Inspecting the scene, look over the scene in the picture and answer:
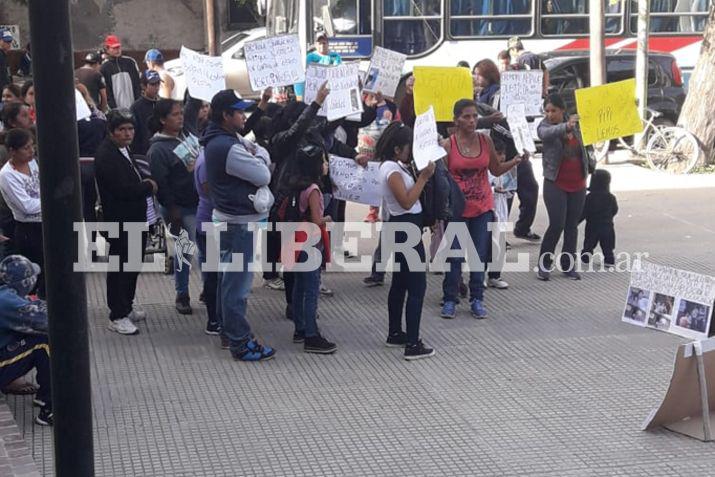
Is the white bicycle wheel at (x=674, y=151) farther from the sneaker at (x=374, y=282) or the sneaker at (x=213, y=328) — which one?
the sneaker at (x=213, y=328)

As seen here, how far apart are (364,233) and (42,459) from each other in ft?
19.5

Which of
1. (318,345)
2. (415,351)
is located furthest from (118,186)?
(415,351)

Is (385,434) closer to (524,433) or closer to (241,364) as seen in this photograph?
(524,433)

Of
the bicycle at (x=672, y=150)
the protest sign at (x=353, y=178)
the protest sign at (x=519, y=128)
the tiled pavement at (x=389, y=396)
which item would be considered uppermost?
the protest sign at (x=519, y=128)

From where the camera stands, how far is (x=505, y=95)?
31.2ft

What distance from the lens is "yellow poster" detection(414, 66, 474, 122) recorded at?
362 inches

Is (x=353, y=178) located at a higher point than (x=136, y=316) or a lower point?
higher

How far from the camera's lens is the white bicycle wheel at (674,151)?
15.0 metres

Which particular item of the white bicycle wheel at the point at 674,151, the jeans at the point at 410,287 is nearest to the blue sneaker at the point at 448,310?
the jeans at the point at 410,287

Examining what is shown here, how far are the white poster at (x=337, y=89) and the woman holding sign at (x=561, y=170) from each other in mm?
1597

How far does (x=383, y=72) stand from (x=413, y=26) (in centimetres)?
976

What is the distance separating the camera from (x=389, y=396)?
6633mm

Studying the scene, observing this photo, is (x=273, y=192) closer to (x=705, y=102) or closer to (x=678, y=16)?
(x=705, y=102)

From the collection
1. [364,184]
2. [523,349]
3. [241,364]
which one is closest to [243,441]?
[241,364]
